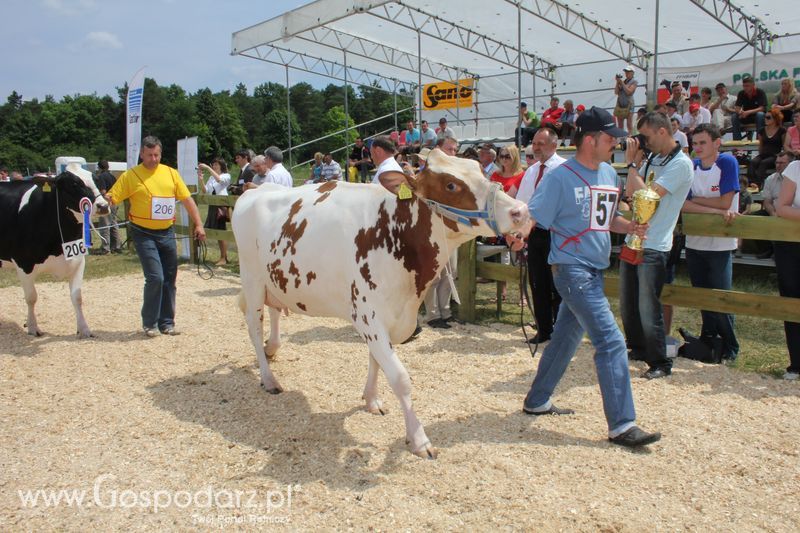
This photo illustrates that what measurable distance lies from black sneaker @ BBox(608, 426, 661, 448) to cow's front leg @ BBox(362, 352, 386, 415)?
70.1 inches

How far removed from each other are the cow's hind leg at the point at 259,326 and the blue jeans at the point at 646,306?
325 cm

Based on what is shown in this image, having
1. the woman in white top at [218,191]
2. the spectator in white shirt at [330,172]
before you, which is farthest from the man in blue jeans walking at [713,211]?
the spectator in white shirt at [330,172]

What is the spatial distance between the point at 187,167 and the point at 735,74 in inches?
490

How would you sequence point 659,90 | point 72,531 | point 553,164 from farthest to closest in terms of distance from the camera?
1. point 659,90
2. point 553,164
3. point 72,531

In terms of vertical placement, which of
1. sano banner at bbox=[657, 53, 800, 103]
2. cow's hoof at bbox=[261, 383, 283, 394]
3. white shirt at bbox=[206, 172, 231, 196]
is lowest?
cow's hoof at bbox=[261, 383, 283, 394]

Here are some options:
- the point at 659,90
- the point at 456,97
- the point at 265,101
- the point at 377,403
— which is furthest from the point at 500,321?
the point at 265,101

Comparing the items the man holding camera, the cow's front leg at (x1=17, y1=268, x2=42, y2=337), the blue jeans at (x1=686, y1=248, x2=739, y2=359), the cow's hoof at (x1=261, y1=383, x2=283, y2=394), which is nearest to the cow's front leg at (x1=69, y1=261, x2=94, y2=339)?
the cow's front leg at (x1=17, y1=268, x2=42, y2=337)

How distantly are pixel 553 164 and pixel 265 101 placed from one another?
98.6 m

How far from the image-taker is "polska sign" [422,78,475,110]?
21.5m

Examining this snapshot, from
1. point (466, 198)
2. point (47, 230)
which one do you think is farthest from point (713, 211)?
point (47, 230)

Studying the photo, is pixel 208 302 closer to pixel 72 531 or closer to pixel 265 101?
pixel 72 531

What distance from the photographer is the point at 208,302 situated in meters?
9.22

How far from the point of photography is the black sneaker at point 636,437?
4.09 meters

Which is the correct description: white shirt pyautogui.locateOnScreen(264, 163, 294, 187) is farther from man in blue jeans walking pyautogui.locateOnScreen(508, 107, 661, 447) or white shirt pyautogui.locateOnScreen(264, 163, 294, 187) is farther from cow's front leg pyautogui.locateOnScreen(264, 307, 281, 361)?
man in blue jeans walking pyautogui.locateOnScreen(508, 107, 661, 447)
